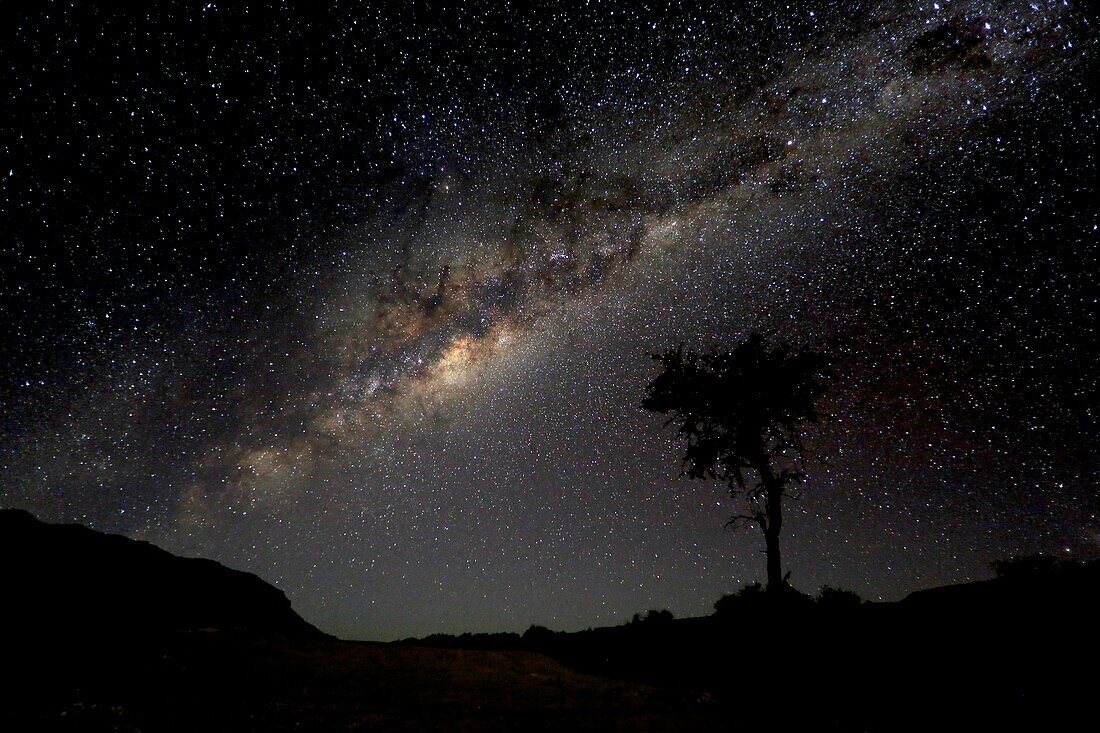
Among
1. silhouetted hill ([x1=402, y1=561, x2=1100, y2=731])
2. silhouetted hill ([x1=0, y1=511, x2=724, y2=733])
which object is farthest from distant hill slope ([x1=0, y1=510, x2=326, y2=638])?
silhouetted hill ([x1=402, y1=561, x2=1100, y2=731])

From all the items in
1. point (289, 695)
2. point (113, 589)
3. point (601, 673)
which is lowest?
point (601, 673)

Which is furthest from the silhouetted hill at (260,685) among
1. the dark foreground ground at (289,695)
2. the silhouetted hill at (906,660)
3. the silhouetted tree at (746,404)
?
the silhouetted tree at (746,404)

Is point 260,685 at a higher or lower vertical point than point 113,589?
lower

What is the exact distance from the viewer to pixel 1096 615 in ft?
24.8

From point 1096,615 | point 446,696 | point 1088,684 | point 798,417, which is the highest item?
point 798,417

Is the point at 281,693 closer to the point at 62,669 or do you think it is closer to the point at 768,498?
the point at 62,669

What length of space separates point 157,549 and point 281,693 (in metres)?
15.2

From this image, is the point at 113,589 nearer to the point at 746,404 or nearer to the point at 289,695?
the point at 289,695

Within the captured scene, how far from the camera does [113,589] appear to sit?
13.2 meters

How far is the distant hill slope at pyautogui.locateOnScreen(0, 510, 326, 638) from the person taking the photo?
351 inches

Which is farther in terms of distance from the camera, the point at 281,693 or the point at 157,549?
the point at 157,549

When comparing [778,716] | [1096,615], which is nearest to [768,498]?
[1096,615]

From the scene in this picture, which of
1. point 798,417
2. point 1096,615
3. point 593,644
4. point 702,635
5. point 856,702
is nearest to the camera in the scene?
point 856,702

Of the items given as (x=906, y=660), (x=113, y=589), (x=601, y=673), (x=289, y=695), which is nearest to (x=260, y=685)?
(x=289, y=695)
